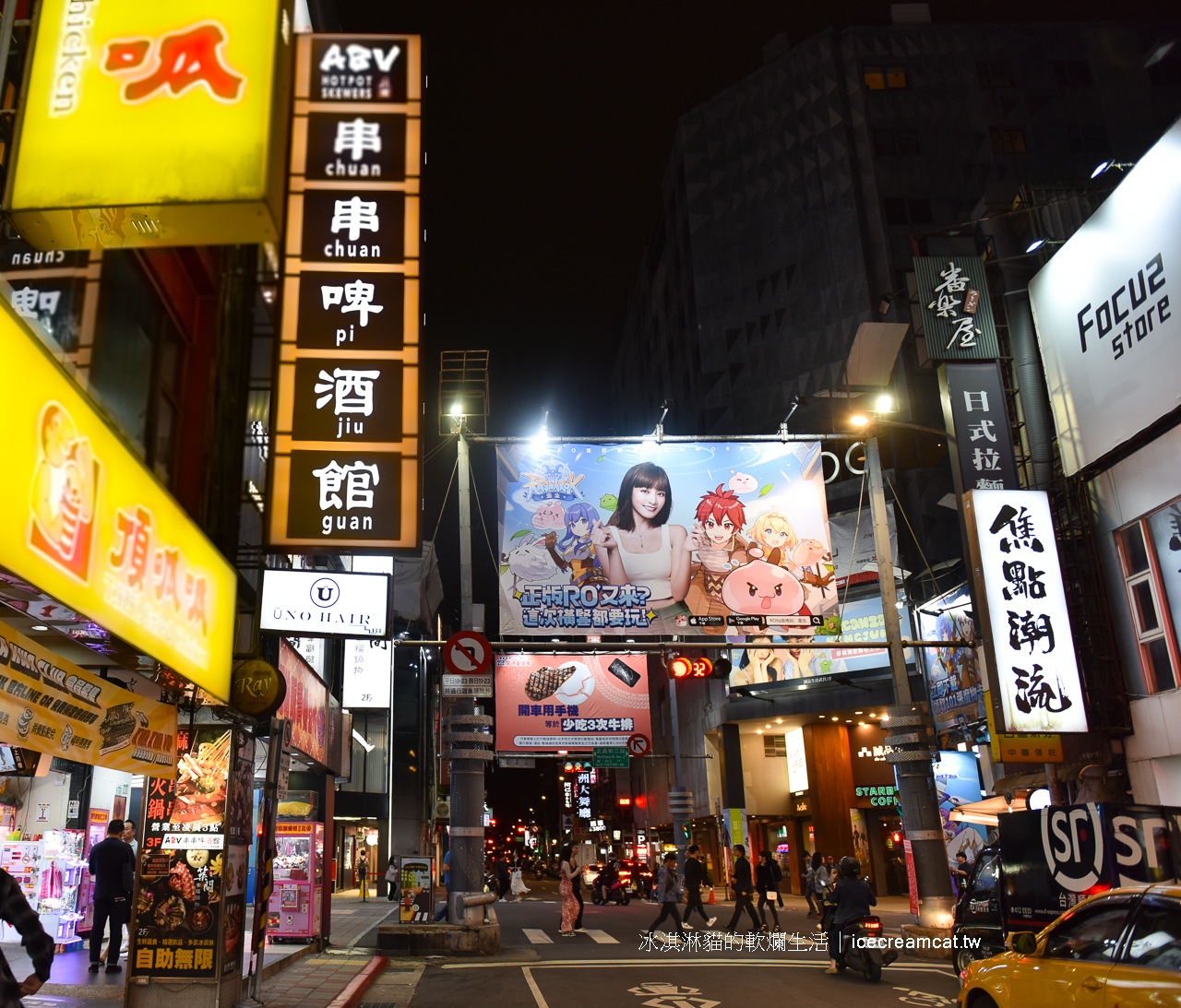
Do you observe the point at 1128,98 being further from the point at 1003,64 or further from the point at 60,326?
the point at 60,326

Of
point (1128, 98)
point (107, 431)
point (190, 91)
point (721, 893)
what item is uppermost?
point (1128, 98)

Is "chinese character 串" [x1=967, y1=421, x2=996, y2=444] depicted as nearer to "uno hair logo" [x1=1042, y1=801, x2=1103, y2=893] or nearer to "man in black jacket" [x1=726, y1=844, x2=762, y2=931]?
"man in black jacket" [x1=726, y1=844, x2=762, y2=931]

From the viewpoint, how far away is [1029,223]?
808 inches

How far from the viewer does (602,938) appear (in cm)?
1931

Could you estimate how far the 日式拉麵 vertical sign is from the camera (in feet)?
33.2

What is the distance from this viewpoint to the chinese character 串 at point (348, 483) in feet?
33.0

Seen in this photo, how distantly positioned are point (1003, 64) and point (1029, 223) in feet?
115

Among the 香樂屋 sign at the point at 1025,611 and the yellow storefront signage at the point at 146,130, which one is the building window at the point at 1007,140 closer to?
the 香樂屋 sign at the point at 1025,611

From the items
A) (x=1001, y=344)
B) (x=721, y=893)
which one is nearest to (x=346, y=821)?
(x=721, y=893)

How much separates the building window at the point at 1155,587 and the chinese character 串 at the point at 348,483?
13.1 metres

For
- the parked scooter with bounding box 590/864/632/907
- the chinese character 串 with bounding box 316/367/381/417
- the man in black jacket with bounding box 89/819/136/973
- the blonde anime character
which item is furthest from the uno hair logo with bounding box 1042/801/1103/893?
the parked scooter with bounding box 590/864/632/907

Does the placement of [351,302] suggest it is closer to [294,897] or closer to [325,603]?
[325,603]

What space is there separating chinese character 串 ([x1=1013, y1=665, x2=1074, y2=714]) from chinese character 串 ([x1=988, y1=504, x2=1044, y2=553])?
86.1 inches

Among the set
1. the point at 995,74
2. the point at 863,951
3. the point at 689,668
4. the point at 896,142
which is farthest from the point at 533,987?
the point at 995,74
